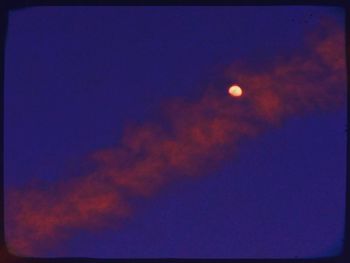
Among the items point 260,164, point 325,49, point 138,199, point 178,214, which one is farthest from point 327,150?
point 138,199

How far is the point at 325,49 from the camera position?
74.8 inches

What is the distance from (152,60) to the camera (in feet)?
6.27

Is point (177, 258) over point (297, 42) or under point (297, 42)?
under

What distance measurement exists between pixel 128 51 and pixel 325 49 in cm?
77

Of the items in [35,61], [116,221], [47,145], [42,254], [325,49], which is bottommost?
[42,254]

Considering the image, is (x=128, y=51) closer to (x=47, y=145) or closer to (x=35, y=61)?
(x=35, y=61)

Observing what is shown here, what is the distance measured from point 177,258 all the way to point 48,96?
2.70 ft

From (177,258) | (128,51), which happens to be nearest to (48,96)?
(128,51)

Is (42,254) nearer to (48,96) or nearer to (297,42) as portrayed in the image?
(48,96)

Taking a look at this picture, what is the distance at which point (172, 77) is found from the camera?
6.26 feet

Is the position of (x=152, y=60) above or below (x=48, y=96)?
above

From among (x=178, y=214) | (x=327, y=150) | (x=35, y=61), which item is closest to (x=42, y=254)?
(x=178, y=214)

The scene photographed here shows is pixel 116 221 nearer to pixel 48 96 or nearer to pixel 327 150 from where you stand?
pixel 48 96

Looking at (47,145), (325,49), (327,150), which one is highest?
(325,49)
